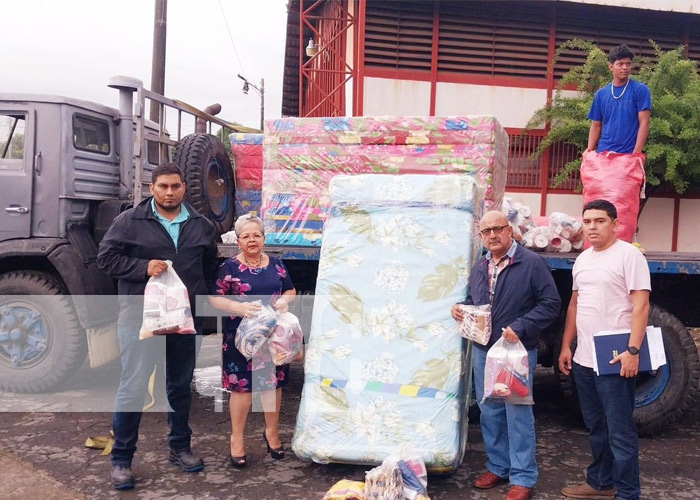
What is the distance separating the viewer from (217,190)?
6.02 m

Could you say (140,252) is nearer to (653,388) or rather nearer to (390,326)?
(390,326)

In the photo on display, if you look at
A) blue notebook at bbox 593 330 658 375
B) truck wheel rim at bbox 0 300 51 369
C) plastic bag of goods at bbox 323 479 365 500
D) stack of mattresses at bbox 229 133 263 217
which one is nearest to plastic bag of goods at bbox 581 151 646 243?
blue notebook at bbox 593 330 658 375

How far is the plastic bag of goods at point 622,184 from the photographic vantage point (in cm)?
495

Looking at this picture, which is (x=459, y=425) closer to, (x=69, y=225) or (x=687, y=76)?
(x=69, y=225)

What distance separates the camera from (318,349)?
407cm

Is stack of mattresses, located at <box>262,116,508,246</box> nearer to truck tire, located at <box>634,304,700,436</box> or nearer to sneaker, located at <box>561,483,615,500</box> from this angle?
truck tire, located at <box>634,304,700,436</box>

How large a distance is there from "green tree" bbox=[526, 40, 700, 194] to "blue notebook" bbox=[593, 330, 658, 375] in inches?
257

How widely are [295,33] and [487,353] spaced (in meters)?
13.1

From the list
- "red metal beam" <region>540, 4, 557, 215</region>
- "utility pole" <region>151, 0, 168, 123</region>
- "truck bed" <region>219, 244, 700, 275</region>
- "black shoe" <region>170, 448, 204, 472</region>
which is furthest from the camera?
"utility pole" <region>151, 0, 168, 123</region>

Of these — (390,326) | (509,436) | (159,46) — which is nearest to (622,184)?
(390,326)

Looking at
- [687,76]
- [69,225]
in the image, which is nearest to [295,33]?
[687,76]

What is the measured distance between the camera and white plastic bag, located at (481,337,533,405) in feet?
11.1

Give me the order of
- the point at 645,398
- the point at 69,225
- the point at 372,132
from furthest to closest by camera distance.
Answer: the point at 69,225 → the point at 372,132 → the point at 645,398

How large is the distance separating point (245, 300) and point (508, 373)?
1.60 metres
